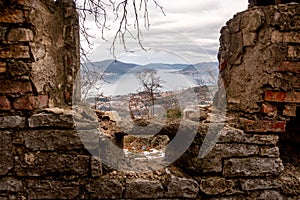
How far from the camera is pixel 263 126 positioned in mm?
2088

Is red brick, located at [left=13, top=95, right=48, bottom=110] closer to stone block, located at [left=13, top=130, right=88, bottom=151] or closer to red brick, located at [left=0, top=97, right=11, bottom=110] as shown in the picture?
red brick, located at [left=0, top=97, right=11, bottom=110]

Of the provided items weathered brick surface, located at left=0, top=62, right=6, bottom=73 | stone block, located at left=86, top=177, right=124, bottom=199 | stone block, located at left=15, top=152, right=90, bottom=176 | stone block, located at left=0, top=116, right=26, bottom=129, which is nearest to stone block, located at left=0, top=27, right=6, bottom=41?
weathered brick surface, located at left=0, top=62, right=6, bottom=73

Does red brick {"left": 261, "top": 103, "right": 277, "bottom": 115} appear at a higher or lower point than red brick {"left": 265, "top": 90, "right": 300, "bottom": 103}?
lower

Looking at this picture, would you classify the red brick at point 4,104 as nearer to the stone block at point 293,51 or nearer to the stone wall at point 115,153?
the stone wall at point 115,153

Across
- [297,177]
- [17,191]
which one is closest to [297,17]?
[297,177]

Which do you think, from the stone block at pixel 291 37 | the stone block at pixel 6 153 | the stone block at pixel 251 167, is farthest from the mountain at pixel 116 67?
the stone block at pixel 291 37

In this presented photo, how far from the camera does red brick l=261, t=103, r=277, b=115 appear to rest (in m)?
2.07

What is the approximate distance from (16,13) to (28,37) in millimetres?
150

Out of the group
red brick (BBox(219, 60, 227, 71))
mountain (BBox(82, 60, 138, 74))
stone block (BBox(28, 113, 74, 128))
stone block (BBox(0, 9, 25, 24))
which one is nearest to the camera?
stone block (BBox(0, 9, 25, 24))

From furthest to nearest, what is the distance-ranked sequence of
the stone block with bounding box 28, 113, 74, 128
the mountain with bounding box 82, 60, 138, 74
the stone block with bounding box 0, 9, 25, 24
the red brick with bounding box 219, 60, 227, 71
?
the mountain with bounding box 82, 60, 138, 74 → the red brick with bounding box 219, 60, 227, 71 → the stone block with bounding box 28, 113, 74, 128 → the stone block with bounding box 0, 9, 25, 24

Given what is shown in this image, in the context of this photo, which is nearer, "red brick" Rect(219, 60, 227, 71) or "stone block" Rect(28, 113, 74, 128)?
"stone block" Rect(28, 113, 74, 128)

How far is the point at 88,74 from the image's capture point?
2.94 meters

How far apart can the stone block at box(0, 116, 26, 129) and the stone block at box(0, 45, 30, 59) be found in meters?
0.37

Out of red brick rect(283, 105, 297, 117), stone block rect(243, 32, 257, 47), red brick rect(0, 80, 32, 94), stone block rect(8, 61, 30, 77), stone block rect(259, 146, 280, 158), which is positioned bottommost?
stone block rect(259, 146, 280, 158)
